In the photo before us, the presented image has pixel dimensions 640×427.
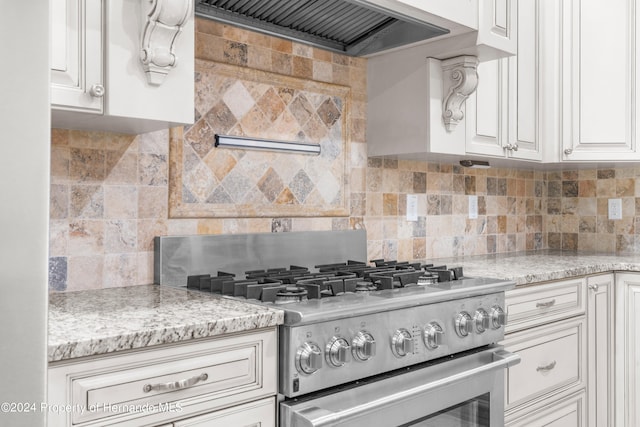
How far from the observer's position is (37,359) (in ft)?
1.40

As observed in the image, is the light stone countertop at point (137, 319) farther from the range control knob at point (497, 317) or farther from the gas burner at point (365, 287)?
the range control knob at point (497, 317)

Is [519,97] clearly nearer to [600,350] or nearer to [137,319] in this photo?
[600,350]

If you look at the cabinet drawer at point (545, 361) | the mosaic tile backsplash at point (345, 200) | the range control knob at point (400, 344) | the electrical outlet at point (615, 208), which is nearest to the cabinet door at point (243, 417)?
the range control knob at point (400, 344)

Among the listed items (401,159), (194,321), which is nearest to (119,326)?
(194,321)

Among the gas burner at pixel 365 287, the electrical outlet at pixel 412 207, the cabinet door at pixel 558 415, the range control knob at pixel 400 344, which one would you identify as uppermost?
the electrical outlet at pixel 412 207

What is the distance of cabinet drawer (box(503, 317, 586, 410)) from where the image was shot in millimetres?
2025

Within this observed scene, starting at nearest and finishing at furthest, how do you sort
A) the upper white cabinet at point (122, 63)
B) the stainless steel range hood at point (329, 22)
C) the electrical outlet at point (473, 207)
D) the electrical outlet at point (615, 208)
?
the upper white cabinet at point (122, 63)
the stainless steel range hood at point (329, 22)
the electrical outlet at point (473, 207)
the electrical outlet at point (615, 208)

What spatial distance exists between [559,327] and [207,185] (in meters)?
1.50

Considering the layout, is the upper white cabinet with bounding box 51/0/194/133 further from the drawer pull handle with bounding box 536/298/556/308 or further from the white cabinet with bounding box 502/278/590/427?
Result: the drawer pull handle with bounding box 536/298/556/308

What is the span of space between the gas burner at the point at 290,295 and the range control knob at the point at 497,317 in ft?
2.32

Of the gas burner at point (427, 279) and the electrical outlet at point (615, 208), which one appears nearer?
the gas burner at point (427, 279)

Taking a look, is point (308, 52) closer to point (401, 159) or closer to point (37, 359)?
point (401, 159)

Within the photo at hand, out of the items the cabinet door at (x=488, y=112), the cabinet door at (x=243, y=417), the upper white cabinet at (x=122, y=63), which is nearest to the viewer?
the cabinet door at (x=243, y=417)

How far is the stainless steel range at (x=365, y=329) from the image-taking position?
4.20 ft
